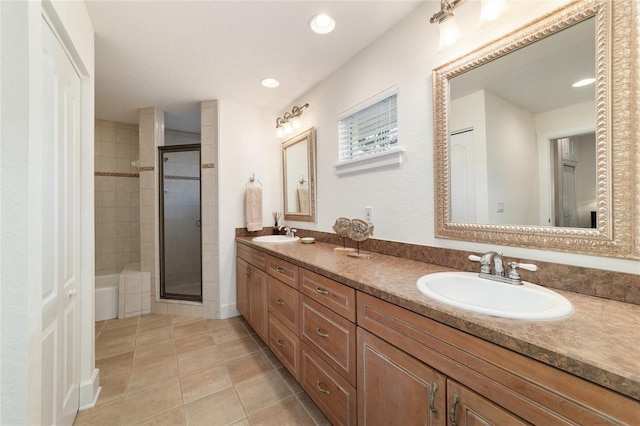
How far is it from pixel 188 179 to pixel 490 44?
3033 mm

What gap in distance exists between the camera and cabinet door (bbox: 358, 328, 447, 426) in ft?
2.56

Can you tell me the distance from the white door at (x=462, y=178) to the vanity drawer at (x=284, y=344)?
3.98 ft

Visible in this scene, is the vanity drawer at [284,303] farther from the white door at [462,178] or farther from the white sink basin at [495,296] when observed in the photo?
the white door at [462,178]

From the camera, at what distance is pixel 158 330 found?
2447 mm

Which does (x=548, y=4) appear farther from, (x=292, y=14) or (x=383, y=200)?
(x=292, y=14)

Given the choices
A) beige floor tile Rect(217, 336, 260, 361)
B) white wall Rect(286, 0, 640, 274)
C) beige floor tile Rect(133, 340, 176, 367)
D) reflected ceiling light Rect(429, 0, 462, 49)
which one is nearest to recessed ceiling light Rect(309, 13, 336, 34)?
white wall Rect(286, 0, 640, 274)

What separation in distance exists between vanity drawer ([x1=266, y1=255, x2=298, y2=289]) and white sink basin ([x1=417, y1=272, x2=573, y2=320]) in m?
0.81

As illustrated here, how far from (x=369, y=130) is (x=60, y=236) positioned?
1905 millimetres

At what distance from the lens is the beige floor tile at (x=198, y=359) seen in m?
1.86

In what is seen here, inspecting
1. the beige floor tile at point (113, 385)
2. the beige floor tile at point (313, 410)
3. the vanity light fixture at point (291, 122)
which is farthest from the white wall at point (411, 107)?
the beige floor tile at point (113, 385)

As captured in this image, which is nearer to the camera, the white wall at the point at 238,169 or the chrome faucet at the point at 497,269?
the chrome faucet at the point at 497,269

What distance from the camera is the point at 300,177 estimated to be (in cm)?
260

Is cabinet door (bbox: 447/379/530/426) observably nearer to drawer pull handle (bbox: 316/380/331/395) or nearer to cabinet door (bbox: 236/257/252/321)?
drawer pull handle (bbox: 316/380/331/395)

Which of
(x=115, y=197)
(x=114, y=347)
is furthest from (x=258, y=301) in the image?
(x=115, y=197)
